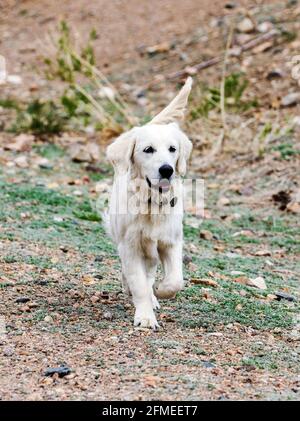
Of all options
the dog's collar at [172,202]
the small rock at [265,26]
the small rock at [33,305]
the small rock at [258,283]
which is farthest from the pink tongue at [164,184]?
the small rock at [265,26]

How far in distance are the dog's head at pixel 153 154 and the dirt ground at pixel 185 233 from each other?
2.89ft

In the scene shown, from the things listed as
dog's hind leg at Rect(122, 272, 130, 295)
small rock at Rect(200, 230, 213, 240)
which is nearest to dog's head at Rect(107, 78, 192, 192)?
dog's hind leg at Rect(122, 272, 130, 295)

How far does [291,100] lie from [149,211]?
633cm

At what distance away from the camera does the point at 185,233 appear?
27.2ft

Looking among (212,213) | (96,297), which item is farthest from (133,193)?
(212,213)

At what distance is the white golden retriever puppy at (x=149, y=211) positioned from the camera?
17.8 feet

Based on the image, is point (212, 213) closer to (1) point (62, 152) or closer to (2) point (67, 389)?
(1) point (62, 152)

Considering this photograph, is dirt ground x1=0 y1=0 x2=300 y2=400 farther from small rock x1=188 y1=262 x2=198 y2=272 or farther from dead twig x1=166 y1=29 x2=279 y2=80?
dead twig x1=166 y1=29 x2=279 y2=80

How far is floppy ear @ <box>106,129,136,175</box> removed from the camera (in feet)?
18.3

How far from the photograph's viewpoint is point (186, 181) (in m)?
10.1

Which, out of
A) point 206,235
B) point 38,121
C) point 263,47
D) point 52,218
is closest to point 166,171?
point 52,218

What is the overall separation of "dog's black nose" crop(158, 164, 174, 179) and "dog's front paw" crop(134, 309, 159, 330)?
81 centimetres
